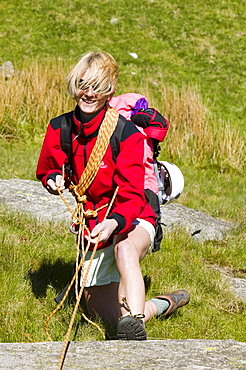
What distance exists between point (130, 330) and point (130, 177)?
2.92 ft

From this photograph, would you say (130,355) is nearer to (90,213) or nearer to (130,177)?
(90,213)

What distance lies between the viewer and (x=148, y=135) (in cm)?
353

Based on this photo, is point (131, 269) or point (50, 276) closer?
point (131, 269)

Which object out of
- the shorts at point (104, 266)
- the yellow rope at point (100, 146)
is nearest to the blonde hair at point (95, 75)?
the yellow rope at point (100, 146)

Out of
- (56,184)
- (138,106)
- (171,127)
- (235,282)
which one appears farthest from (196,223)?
(171,127)

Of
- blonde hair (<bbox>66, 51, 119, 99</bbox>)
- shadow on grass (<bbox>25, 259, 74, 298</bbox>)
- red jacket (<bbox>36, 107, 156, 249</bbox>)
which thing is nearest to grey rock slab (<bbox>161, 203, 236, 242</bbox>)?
shadow on grass (<bbox>25, 259, 74, 298</bbox>)

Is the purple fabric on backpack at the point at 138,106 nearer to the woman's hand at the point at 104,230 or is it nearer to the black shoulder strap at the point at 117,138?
the black shoulder strap at the point at 117,138

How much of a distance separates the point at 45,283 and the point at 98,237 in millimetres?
1465

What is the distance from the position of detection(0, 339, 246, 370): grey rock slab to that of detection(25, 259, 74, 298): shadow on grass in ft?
4.75

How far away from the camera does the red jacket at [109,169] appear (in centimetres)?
309

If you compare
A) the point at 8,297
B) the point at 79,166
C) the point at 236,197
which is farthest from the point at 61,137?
the point at 236,197

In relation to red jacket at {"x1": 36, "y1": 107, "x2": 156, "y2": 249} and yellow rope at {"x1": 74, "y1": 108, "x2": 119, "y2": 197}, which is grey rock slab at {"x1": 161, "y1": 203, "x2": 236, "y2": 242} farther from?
yellow rope at {"x1": 74, "y1": 108, "x2": 119, "y2": 197}

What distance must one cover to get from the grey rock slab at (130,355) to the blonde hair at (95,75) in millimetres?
1471

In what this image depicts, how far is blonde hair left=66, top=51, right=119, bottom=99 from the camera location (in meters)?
3.08
